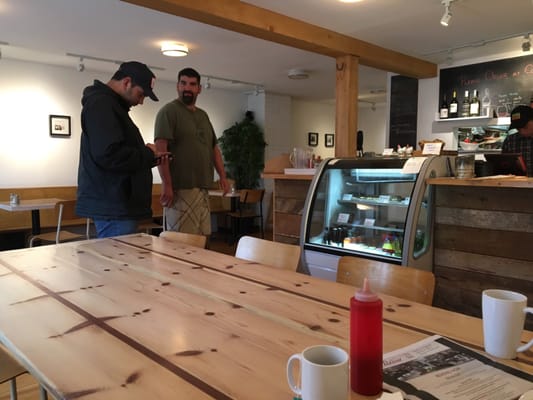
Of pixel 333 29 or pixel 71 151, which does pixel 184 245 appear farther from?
pixel 71 151

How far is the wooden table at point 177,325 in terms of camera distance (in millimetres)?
804

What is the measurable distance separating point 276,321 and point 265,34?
2.90 metres

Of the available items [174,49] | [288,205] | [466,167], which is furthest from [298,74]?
[466,167]

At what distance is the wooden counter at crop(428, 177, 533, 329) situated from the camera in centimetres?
233

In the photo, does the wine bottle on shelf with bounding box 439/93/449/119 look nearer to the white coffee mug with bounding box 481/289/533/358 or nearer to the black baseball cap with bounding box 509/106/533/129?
the black baseball cap with bounding box 509/106/533/129

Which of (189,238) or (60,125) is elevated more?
(60,125)

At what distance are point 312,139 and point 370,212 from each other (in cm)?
596

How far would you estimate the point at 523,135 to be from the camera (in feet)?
11.9

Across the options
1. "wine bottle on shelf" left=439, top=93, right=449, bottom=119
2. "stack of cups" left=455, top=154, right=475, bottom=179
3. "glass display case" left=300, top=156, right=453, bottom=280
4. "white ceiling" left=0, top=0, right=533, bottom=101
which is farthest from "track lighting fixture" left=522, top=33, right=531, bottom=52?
"stack of cups" left=455, top=154, right=475, bottom=179

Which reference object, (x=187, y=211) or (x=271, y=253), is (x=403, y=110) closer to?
(x=187, y=211)

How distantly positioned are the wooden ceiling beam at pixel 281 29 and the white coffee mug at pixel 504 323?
259cm

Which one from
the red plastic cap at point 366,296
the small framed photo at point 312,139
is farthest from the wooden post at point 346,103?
the small framed photo at point 312,139

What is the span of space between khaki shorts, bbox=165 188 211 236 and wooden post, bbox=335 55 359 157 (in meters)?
1.87

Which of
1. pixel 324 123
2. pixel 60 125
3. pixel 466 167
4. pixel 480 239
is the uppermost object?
pixel 324 123
